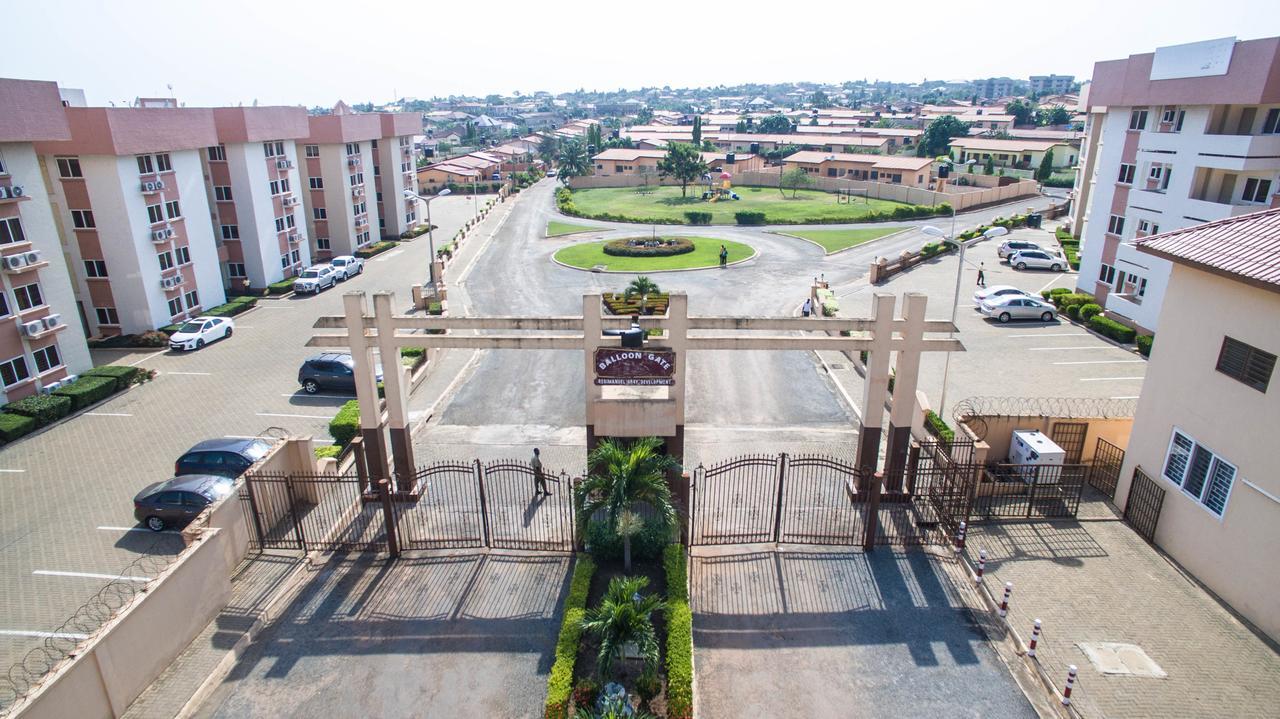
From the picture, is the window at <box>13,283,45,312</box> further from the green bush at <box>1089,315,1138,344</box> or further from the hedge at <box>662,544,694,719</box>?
the green bush at <box>1089,315,1138,344</box>

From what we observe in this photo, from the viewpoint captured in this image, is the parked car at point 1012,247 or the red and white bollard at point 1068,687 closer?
the red and white bollard at point 1068,687

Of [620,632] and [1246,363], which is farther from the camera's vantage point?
[1246,363]

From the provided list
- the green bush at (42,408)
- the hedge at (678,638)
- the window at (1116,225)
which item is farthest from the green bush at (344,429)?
the window at (1116,225)

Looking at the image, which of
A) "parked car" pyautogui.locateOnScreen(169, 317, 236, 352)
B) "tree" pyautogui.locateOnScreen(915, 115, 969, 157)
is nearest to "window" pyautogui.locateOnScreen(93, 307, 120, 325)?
"parked car" pyautogui.locateOnScreen(169, 317, 236, 352)

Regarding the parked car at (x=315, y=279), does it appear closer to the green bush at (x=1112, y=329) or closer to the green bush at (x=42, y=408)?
the green bush at (x=42, y=408)

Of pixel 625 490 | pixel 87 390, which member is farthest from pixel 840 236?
pixel 87 390

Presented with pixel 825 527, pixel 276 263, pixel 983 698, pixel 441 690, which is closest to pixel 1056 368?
pixel 825 527

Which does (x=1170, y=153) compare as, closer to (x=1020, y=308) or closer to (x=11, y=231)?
(x=1020, y=308)
